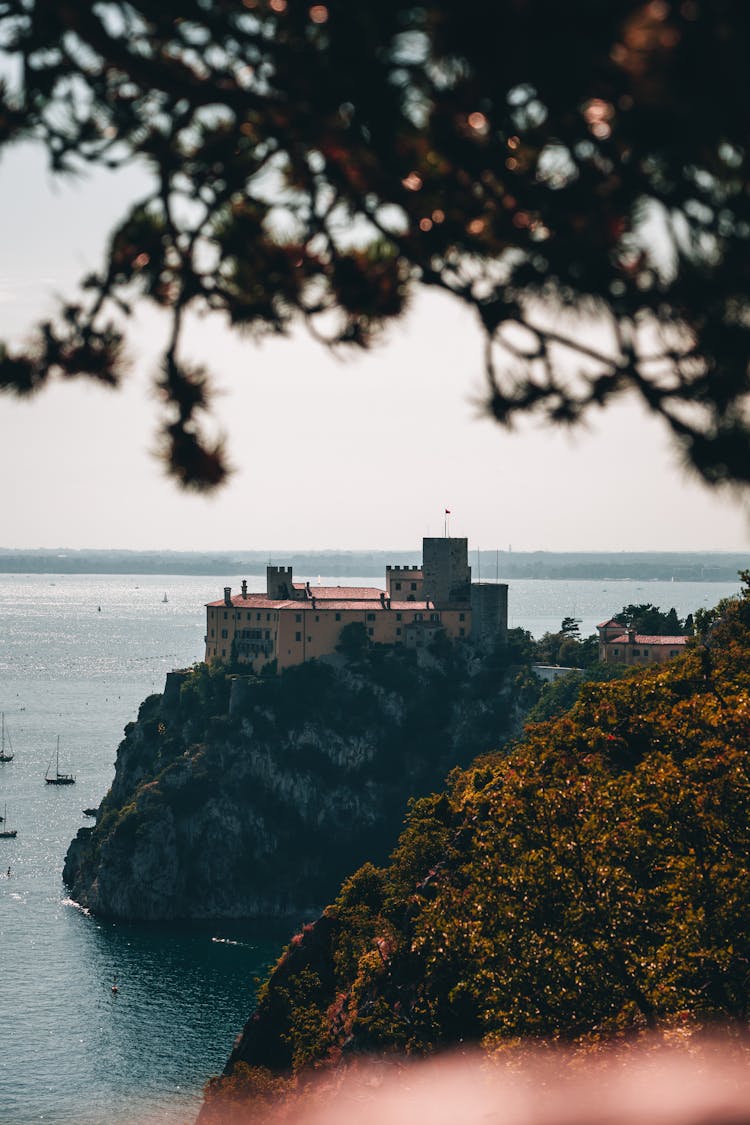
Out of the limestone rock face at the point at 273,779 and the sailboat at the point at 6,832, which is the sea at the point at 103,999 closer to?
the sailboat at the point at 6,832

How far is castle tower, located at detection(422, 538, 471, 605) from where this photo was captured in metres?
111

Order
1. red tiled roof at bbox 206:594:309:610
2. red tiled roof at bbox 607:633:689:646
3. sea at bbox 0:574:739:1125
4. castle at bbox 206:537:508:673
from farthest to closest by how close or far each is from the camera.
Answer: red tiled roof at bbox 607:633:689:646 → red tiled roof at bbox 206:594:309:610 → castle at bbox 206:537:508:673 → sea at bbox 0:574:739:1125

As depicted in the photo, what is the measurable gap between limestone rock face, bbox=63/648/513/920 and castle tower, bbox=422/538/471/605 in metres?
5.88

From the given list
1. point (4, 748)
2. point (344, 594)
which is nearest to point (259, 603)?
point (344, 594)

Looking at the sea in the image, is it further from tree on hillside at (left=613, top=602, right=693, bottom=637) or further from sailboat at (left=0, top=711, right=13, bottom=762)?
tree on hillside at (left=613, top=602, right=693, bottom=637)

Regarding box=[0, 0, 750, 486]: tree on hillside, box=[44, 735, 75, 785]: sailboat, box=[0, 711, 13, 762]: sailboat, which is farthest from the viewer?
box=[0, 711, 13, 762]: sailboat

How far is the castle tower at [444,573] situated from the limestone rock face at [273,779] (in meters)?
5.88

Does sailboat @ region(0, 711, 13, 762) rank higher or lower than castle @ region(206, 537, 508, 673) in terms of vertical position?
lower

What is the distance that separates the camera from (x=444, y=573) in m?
111

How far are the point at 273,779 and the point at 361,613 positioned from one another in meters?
15.8

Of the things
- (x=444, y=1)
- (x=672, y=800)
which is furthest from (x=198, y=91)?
(x=672, y=800)

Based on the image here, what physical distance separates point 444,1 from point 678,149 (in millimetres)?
1455

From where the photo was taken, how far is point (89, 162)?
9.23 metres

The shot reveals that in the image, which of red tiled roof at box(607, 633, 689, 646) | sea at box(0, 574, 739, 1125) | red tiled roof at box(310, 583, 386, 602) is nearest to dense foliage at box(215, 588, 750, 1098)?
sea at box(0, 574, 739, 1125)
